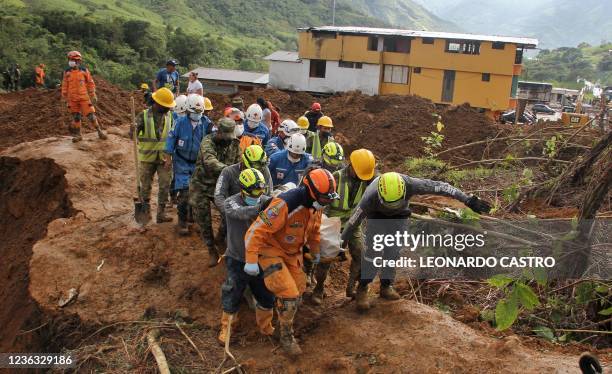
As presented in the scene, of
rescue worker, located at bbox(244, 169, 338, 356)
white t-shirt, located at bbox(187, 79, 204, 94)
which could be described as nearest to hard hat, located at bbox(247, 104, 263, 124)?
rescue worker, located at bbox(244, 169, 338, 356)

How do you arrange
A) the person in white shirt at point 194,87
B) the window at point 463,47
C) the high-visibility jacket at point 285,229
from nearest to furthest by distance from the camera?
the high-visibility jacket at point 285,229 < the person in white shirt at point 194,87 < the window at point 463,47

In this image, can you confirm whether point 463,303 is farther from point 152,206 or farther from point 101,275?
point 152,206

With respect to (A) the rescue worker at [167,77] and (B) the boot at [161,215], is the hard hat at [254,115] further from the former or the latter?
(A) the rescue worker at [167,77]

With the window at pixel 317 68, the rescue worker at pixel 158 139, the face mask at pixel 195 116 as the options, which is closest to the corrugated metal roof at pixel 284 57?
the window at pixel 317 68

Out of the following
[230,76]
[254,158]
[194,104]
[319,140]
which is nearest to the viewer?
[254,158]

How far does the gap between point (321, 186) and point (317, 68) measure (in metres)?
27.2

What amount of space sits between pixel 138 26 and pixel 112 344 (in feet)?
110

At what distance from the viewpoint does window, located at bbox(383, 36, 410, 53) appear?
30.2 meters

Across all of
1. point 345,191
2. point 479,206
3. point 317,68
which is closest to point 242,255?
point 345,191

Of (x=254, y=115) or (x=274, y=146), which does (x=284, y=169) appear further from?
(x=254, y=115)

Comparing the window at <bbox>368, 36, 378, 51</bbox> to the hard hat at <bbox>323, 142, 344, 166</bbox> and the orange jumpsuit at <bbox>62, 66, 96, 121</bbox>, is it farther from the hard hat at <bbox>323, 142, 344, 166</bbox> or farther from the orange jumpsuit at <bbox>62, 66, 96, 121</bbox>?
the hard hat at <bbox>323, 142, 344, 166</bbox>

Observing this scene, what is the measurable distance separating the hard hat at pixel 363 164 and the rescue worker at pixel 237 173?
0.94 meters

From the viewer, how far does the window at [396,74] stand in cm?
3041

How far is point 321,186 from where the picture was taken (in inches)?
190
